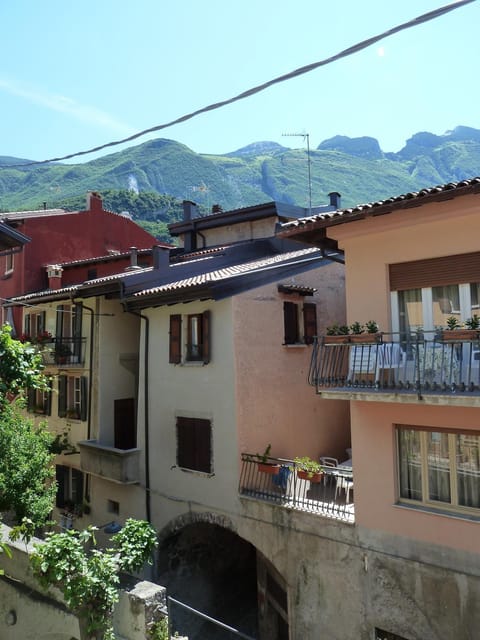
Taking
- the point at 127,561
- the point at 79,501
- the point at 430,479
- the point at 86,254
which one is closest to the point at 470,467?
the point at 430,479

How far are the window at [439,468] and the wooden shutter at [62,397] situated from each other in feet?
42.4

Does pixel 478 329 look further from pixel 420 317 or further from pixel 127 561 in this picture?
pixel 127 561

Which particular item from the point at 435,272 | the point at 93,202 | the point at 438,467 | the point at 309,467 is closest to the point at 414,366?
the point at 435,272

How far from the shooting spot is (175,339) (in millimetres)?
14836

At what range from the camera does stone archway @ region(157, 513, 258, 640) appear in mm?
14964

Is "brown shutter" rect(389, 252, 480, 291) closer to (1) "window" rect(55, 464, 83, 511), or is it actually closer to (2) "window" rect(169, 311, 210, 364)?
(2) "window" rect(169, 311, 210, 364)

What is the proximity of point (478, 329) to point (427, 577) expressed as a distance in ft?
15.7

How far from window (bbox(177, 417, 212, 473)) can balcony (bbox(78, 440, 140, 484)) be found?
1756mm

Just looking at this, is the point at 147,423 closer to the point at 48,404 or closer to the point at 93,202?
the point at 48,404

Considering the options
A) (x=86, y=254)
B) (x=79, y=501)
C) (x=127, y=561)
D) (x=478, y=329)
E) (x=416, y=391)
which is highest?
(x=86, y=254)

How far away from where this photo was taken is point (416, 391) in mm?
8922

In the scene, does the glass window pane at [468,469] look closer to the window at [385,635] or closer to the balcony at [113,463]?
the window at [385,635]

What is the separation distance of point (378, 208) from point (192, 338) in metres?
6.96

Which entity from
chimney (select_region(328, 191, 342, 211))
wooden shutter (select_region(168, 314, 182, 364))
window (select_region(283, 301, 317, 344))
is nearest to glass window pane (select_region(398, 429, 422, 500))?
window (select_region(283, 301, 317, 344))
